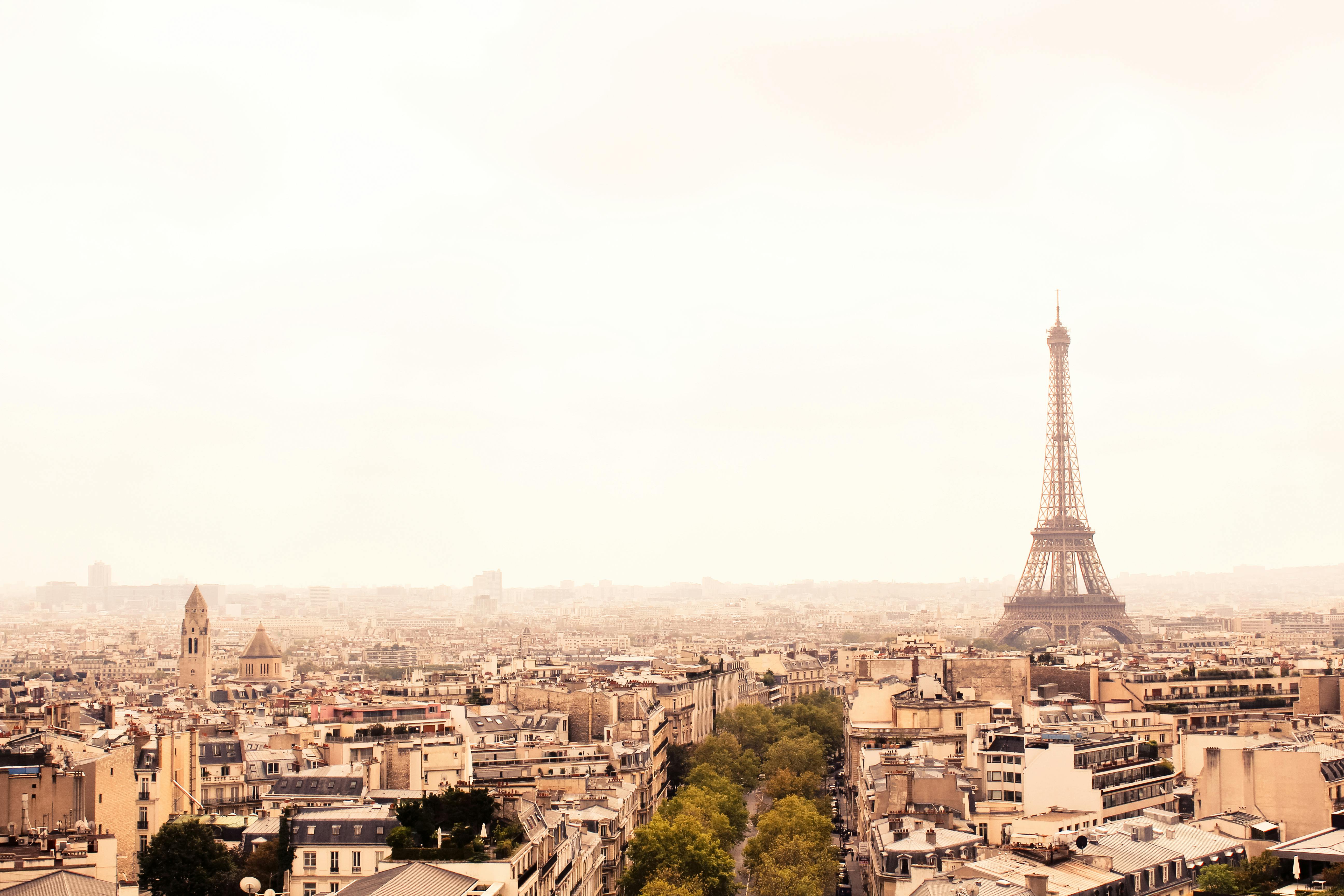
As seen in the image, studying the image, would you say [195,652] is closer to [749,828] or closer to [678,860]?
[749,828]

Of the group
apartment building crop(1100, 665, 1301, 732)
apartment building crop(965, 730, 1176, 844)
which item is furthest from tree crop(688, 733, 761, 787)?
apartment building crop(965, 730, 1176, 844)

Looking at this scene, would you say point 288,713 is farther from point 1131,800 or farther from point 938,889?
point 938,889

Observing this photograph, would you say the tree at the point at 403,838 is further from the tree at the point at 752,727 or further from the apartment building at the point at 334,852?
the tree at the point at 752,727

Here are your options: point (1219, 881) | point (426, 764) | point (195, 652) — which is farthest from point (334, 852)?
point (195, 652)

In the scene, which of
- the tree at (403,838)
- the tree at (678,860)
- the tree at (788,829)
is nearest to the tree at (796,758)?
the tree at (788,829)

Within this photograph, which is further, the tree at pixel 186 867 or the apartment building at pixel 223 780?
the apartment building at pixel 223 780

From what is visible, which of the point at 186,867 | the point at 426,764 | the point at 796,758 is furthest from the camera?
the point at 796,758
